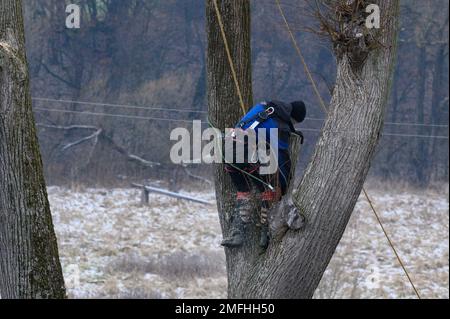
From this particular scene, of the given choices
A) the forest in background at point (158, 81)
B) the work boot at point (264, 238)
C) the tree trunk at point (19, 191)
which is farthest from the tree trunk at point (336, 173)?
the forest in background at point (158, 81)

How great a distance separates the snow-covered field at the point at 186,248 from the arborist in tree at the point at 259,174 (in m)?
7.09

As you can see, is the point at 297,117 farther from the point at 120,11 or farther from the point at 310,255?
the point at 120,11

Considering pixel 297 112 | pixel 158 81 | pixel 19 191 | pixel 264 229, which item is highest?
pixel 297 112

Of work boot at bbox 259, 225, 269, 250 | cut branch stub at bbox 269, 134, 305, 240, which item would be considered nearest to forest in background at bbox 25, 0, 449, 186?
work boot at bbox 259, 225, 269, 250

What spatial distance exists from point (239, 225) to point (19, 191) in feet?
5.11

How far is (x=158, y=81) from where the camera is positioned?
92.5ft

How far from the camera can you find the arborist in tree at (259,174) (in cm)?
561

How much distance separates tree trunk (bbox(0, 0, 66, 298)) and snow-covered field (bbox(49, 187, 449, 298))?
7.87 m

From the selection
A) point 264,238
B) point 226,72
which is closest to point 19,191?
point 264,238

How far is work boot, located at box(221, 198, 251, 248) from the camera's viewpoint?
5.76 meters

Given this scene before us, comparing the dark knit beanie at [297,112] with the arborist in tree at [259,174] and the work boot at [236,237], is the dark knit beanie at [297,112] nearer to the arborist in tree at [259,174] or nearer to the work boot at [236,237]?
the arborist in tree at [259,174]

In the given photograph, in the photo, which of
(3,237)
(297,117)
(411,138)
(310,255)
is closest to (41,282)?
(3,237)

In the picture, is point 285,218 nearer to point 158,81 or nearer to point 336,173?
point 336,173

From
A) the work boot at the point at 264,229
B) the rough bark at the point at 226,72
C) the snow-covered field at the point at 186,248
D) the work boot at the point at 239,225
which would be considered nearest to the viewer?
the work boot at the point at 264,229
